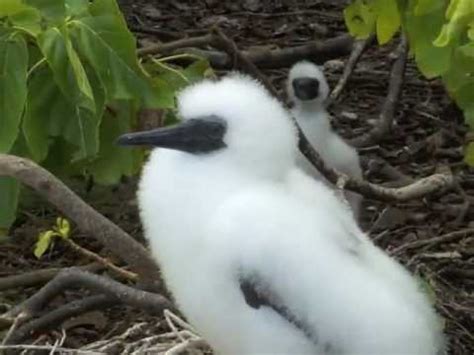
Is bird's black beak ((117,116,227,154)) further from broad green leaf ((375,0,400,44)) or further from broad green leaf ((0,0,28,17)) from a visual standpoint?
broad green leaf ((375,0,400,44))

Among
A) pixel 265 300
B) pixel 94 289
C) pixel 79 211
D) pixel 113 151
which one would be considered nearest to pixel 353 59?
pixel 113 151

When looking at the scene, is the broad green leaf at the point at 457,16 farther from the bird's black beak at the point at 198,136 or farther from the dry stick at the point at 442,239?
the dry stick at the point at 442,239

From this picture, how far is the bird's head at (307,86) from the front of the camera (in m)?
6.35

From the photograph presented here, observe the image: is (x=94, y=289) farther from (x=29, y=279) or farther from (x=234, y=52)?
(x=234, y=52)

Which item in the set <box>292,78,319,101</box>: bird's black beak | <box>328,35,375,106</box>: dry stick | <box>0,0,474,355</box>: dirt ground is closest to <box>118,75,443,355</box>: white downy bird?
<box>0,0,474,355</box>: dirt ground

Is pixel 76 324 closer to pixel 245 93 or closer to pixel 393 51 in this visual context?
pixel 245 93

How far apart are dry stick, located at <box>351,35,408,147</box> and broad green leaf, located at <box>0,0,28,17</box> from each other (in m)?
2.48

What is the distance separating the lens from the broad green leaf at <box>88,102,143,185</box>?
4.39 m

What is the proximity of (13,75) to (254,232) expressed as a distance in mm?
837

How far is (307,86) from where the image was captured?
6309 millimetres

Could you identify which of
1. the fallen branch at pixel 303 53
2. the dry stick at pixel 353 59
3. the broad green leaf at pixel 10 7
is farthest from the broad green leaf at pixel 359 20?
the fallen branch at pixel 303 53

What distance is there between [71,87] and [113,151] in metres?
0.51

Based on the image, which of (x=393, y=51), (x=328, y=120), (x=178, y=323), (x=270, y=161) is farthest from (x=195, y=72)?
(x=393, y=51)

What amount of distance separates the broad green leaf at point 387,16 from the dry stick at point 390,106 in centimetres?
167
